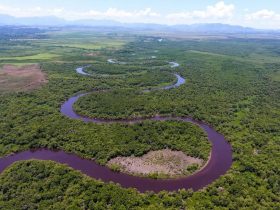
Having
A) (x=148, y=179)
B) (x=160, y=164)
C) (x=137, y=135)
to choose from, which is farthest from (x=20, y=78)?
(x=148, y=179)

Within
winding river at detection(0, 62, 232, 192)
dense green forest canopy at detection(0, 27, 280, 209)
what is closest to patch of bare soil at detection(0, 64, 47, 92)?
dense green forest canopy at detection(0, 27, 280, 209)

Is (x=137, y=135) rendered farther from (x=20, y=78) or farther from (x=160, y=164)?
(x=20, y=78)

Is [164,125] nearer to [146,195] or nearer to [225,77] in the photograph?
[146,195]

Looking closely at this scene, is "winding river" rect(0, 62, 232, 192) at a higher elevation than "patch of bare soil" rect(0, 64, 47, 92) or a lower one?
lower

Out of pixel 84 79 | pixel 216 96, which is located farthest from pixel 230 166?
pixel 84 79

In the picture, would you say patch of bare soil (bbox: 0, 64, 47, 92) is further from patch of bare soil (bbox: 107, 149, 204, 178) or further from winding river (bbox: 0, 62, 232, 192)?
patch of bare soil (bbox: 107, 149, 204, 178)
